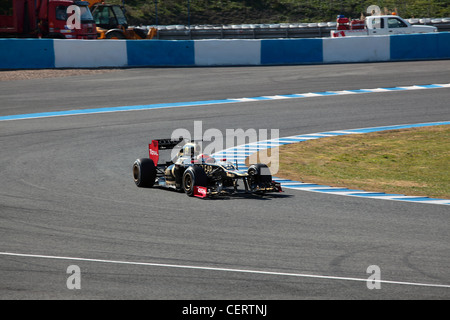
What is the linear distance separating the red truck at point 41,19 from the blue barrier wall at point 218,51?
20.4 feet

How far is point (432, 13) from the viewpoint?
44.8 metres

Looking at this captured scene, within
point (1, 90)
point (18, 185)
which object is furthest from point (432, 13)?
point (18, 185)

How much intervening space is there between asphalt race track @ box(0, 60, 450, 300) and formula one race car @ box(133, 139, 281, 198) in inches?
9.1

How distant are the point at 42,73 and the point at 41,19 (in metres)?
8.20

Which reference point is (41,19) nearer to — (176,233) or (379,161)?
(379,161)

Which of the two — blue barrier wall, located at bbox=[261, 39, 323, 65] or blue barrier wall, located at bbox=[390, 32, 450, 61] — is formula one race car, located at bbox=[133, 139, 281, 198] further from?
blue barrier wall, located at bbox=[390, 32, 450, 61]

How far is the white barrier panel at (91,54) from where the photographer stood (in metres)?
25.5

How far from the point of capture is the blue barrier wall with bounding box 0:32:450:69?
83.4 feet

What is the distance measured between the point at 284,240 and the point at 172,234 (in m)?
1.32

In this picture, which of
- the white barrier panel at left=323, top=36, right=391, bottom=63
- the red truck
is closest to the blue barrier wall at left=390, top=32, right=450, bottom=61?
the white barrier panel at left=323, top=36, right=391, bottom=63

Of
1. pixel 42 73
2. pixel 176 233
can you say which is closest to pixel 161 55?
pixel 42 73

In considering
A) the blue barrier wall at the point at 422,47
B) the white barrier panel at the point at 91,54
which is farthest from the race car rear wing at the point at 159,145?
the blue barrier wall at the point at 422,47

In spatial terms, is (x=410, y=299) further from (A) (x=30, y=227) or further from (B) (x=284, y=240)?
(A) (x=30, y=227)

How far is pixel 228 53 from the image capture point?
2642 centimetres
